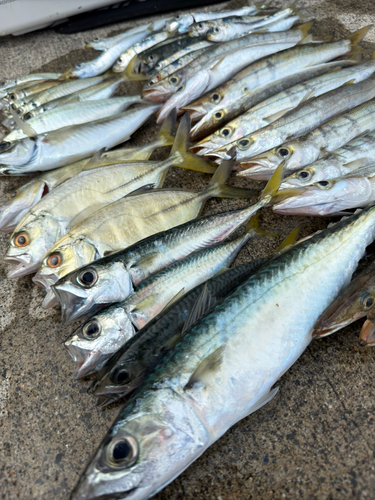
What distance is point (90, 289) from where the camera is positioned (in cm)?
203

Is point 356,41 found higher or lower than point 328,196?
higher

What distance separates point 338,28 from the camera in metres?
4.20

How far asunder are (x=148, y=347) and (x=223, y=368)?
407mm

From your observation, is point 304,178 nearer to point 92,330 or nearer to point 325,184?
point 325,184

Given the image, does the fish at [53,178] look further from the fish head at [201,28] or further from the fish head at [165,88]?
the fish head at [201,28]

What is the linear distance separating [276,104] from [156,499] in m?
2.84

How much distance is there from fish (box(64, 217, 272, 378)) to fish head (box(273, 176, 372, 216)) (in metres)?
0.37

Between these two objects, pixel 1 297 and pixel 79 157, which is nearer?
pixel 1 297

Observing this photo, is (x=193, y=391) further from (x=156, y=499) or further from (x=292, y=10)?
(x=292, y=10)

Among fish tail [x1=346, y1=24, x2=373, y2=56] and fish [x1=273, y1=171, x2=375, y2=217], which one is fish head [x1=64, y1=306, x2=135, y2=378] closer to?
fish [x1=273, y1=171, x2=375, y2=217]

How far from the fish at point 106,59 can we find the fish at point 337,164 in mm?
3329

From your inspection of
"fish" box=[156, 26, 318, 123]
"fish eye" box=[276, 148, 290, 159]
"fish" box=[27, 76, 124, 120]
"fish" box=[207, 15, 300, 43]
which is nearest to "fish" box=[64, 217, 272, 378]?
"fish eye" box=[276, 148, 290, 159]

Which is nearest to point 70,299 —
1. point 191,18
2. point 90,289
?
point 90,289

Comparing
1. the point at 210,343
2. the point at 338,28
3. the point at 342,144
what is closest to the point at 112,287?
the point at 210,343
